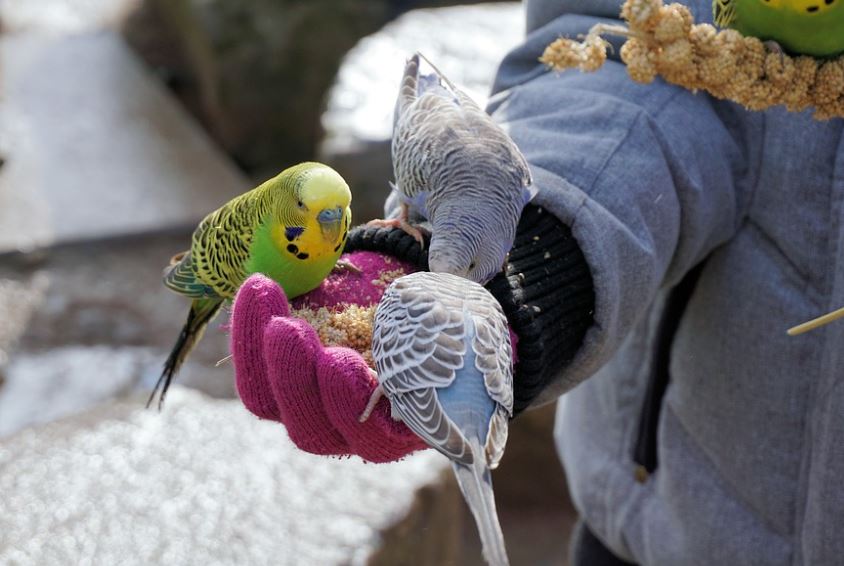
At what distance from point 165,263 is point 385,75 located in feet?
4.05

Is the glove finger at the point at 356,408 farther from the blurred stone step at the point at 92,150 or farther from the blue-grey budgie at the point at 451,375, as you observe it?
the blurred stone step at the point at 92,150

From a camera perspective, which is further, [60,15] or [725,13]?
[60,15]

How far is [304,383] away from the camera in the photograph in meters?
0.93

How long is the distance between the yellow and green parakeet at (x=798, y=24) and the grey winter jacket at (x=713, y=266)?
260 mm

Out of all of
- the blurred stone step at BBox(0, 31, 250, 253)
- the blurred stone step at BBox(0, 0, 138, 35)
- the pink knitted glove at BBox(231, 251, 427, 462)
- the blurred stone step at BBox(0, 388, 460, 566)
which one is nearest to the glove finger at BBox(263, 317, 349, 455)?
the pink knitted glove at BBox(231, 251, 427, 462)

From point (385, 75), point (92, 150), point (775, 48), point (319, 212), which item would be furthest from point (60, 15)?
point (775, 48)

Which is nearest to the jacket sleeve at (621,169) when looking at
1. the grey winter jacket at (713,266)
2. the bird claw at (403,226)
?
the grey winter jacket at (713,266)

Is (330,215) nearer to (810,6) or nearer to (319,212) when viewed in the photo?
(319,212)

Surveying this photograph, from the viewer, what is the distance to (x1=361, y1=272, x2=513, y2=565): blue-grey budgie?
90 centimetres

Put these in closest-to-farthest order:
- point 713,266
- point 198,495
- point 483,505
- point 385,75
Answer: point 483,505
point 713,266
point 198,495
point 385,75

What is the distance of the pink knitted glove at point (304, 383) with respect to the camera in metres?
0.93

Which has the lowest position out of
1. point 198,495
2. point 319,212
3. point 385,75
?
point 385,75

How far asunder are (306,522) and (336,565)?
0.13 metres

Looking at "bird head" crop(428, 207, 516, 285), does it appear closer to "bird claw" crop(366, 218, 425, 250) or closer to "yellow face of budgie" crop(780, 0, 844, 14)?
"bird claw" crop(366, 218, 425, 250)
